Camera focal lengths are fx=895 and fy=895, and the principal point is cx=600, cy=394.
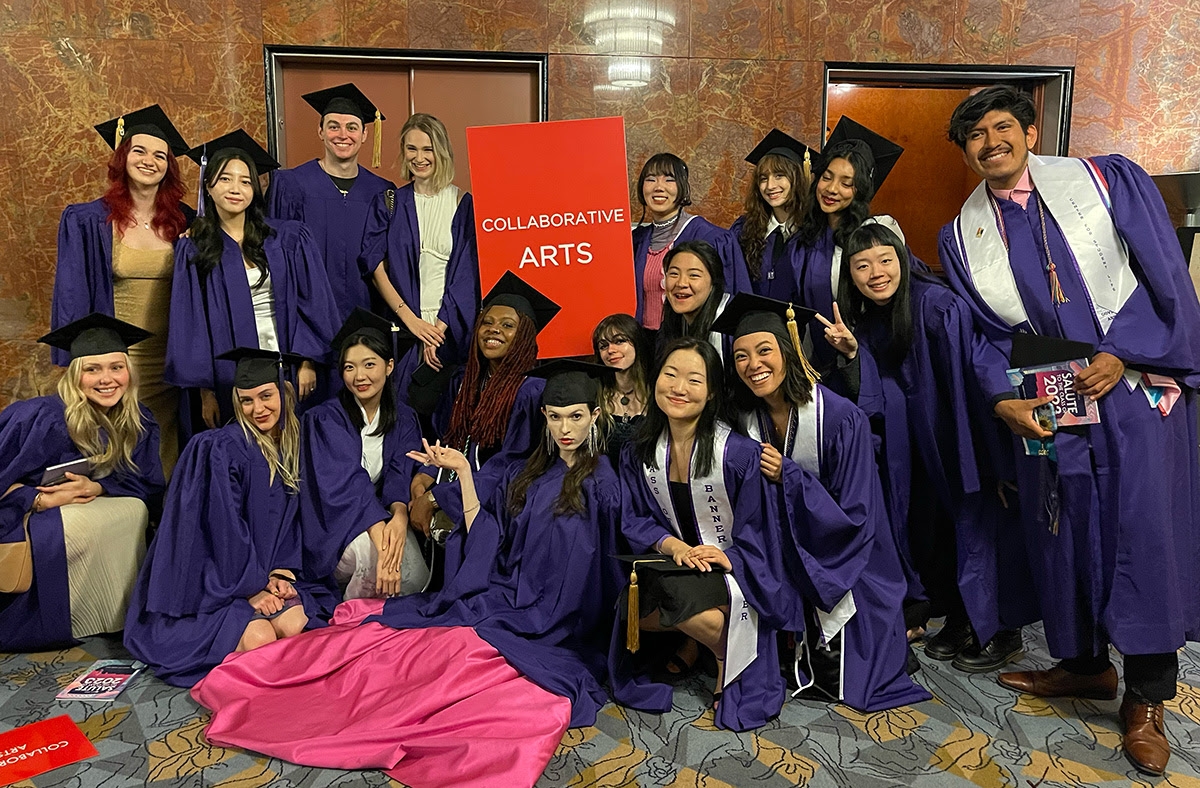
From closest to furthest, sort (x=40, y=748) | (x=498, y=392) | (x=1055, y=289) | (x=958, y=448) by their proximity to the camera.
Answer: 1. (x=40, y=748)
2. (x=1055, y=289)
3. (x=958, y=448)
4. (x=498, y=392)

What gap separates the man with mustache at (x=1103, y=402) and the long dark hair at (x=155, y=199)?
3511 millimetres

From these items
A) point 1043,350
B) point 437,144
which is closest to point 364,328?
point 437,144

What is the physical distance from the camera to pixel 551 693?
3.14m

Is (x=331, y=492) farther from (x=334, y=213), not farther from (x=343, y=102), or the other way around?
(x=343, y=102)

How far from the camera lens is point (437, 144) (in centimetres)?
455

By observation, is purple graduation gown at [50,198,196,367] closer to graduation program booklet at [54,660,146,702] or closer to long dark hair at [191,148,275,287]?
long dark hair at [191,148,275,287]

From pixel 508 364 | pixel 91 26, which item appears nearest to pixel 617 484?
pixel 508 364

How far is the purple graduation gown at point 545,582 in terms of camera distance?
3451mm

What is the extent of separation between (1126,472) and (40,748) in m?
3.80

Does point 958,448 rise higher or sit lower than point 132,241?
lower

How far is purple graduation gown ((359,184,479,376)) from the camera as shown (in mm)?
4586

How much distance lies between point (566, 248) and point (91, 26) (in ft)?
11.5

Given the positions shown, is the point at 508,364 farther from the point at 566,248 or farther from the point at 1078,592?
the point at 1078,592

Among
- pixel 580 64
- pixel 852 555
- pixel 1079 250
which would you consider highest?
pixel 580 64
